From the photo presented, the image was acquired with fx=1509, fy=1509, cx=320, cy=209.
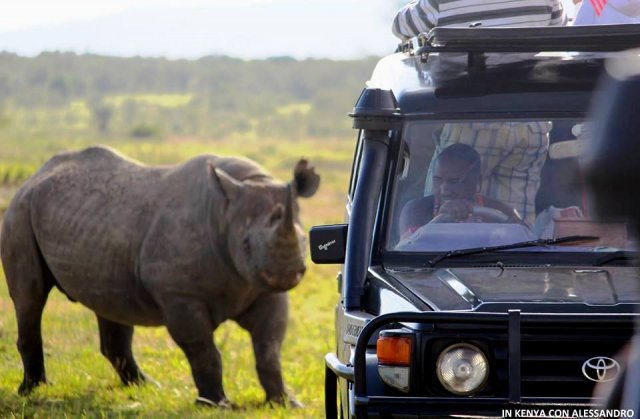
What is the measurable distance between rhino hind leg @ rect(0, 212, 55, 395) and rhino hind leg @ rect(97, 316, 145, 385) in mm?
510

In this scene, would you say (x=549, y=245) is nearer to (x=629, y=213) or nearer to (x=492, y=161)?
(x=492, y=161)

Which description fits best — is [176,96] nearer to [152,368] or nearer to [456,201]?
[152,368]

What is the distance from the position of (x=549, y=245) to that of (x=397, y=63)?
1402mm

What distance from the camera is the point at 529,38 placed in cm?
609

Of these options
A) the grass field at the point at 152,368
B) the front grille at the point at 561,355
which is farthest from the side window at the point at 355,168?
the grass field at the point at 152,368

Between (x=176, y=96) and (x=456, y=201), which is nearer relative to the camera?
(x=456, y=201)

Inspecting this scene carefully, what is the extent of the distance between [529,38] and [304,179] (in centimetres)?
504

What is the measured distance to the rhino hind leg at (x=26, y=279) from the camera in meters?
11.1

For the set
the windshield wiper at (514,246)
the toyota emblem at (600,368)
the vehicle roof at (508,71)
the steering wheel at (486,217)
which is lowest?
the toyota emblem at (600,368)

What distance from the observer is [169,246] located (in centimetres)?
1072

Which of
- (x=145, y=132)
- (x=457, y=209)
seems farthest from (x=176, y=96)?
(x=457, y=209)

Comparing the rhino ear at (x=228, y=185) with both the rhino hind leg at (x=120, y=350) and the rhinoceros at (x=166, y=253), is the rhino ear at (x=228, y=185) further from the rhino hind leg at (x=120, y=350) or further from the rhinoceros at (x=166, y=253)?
the rhino hind leg at (x=120, y=350)

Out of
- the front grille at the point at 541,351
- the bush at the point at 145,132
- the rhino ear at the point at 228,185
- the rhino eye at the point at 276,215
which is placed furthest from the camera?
the bush at the point at 145,132

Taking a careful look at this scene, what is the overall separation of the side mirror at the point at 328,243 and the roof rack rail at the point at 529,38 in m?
0.83
